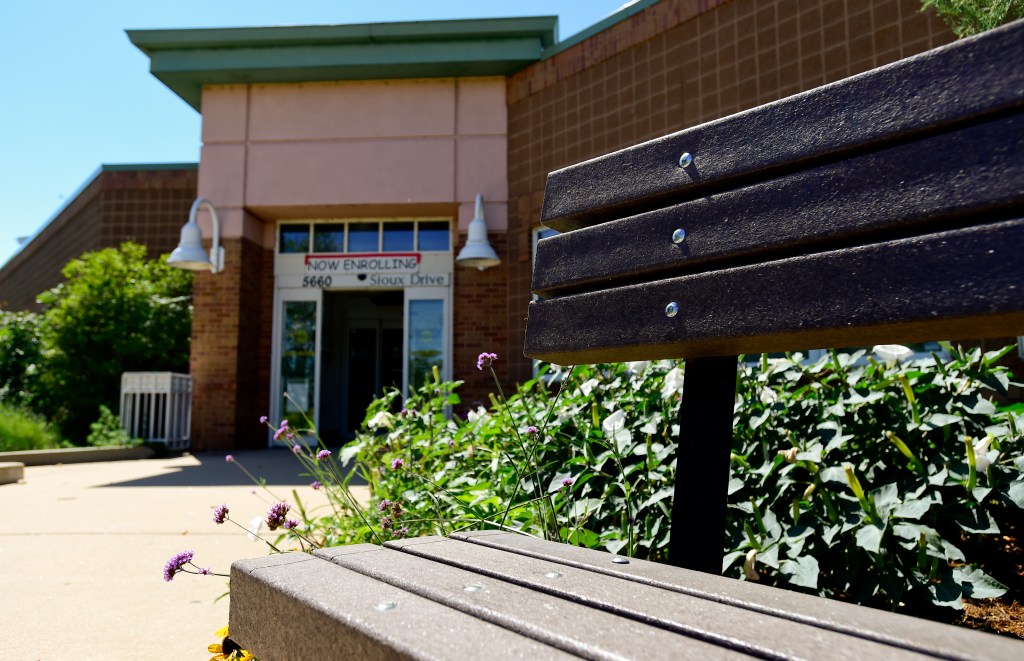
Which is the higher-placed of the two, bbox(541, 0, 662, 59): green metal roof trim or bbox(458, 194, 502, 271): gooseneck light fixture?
bbox(541, 0, 662, 59): green metal roof trim

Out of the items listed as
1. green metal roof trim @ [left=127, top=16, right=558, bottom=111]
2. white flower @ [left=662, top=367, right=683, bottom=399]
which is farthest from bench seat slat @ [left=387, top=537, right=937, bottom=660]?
green metal roof trim @ [left=127, top=16, right=558, bottom=111]

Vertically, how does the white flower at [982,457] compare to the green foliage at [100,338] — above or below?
below

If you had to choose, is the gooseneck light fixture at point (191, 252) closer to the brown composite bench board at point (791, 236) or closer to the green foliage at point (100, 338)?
the green foliage at point (100, 338)

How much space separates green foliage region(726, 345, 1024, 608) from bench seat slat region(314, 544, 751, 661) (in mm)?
1057

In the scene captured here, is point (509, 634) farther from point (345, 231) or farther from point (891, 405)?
point (345, 231)

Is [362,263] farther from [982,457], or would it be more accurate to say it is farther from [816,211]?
→ [816,211]

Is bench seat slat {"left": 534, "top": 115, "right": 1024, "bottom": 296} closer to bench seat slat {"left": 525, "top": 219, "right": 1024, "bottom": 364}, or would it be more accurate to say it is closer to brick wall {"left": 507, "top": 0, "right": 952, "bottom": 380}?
bench seat slat {"left": 525, "top": 219, "right": 1024, "bottom": 364}

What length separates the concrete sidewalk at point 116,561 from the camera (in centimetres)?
239

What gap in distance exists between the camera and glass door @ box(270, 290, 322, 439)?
1173cm

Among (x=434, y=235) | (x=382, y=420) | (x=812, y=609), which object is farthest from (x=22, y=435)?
(x=812, y=609)

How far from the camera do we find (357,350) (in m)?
15.9

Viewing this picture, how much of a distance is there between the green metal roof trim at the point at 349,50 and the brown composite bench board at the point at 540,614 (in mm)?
9930

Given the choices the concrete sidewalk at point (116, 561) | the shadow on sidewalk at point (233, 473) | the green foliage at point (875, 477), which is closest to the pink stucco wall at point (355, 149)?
the shadow on sidewalk at point (233, 473)

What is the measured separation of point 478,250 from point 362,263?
264cm
